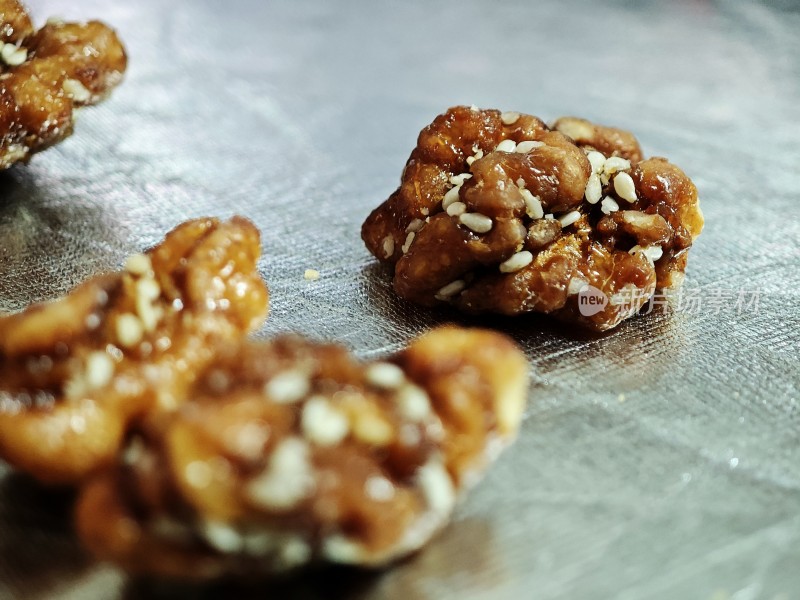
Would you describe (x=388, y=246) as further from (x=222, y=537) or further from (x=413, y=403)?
(x=222, y=537)

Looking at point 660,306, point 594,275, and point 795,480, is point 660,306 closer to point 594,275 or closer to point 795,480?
point 594,275

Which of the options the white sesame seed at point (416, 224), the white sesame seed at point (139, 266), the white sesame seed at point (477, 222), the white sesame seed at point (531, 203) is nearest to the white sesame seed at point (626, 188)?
the white sesame seed at point (531, 203)

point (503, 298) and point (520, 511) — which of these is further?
point (503, 298)

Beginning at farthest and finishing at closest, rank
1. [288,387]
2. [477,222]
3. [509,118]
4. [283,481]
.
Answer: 1. [509,118]
2. [477,222]
3. [288,387]
4. [283,481]

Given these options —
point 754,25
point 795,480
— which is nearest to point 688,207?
point 795,480

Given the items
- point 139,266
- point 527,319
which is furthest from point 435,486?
point 527,319

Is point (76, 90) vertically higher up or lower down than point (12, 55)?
lower down
